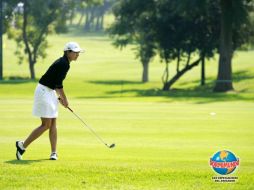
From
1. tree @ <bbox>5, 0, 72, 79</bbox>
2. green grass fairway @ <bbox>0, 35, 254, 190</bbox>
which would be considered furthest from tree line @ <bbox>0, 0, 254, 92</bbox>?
green grass fairway @ <bbox>0, 35, 254, 190</bbox>

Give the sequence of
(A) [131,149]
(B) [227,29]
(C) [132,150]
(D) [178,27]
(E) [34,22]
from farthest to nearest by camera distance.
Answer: (E) [34,22], (D) [178,27], (B) [227,29], (A) [131,149], (C) [132,150]

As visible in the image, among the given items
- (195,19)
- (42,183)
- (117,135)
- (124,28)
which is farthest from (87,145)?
(124,28)

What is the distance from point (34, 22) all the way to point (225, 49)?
2859 centimetres

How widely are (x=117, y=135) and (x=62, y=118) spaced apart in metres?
5.74

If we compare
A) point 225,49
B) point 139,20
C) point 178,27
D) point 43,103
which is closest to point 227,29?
point 225,49

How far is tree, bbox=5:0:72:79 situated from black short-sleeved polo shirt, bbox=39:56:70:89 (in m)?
57.0

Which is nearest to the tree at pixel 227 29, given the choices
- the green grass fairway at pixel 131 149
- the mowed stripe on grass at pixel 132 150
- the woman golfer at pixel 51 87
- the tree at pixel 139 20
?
the tree at pixel 139 20

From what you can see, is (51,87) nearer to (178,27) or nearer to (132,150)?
(132,150)

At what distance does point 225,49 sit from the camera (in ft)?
169

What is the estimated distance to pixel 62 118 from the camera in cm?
2453

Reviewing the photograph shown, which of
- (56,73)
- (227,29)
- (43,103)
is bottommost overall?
(227,29)

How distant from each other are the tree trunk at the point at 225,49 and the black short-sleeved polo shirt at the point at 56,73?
36580 mm

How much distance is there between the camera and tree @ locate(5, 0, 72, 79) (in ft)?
235

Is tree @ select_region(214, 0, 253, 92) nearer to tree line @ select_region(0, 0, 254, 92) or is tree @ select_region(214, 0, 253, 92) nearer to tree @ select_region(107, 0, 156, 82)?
tree line @ select_region(0, 0, 254, 92)
